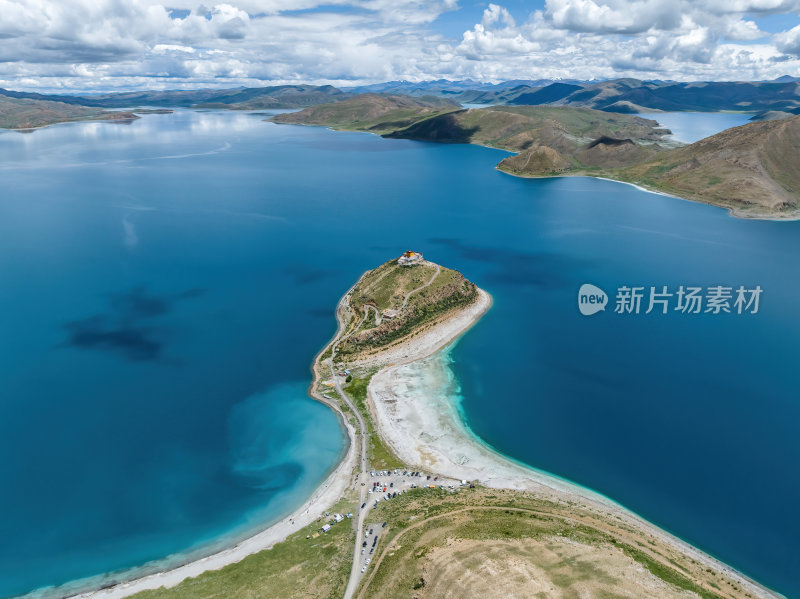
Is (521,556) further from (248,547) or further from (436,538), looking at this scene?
(248,547)

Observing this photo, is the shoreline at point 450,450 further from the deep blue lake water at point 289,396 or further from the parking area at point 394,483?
the deep blue lake water at point 289,396

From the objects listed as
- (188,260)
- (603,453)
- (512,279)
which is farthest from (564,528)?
(188,260)

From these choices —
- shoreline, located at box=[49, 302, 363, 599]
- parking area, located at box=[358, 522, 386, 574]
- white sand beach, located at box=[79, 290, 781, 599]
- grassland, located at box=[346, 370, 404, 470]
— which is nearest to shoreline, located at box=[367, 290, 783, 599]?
white sand beach, located at box=[79, 290, 781, 599]

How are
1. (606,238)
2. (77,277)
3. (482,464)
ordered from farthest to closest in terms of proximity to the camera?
(606,238)
(77,277)
(482,464)

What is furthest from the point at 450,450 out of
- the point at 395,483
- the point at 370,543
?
the point at 370,543

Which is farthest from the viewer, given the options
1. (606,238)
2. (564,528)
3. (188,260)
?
(606,238)

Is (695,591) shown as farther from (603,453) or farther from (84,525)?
(84,525)

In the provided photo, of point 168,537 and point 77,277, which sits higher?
point 77,277

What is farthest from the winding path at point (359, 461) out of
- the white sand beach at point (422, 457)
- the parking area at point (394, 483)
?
the white sand beach at point (422, 457)
